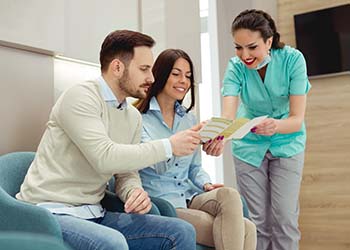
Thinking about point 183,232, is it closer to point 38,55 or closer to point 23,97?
point 23,97

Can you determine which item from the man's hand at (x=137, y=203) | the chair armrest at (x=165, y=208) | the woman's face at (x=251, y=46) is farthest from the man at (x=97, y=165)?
the woman's face at (x=251, y=46)

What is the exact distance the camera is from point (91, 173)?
5.12 feet

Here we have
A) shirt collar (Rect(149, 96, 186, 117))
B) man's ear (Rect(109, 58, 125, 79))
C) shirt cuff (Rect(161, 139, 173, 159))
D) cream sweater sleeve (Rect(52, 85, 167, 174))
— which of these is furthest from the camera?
shirt collar (Rect(149, 96, 186, 117))

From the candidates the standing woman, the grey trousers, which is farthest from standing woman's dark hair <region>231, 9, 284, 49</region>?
the grey trousers

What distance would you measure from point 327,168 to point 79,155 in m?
2.65

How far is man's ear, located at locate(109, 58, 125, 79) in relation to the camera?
5.49 ft

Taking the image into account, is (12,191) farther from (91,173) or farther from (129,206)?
(129,206)

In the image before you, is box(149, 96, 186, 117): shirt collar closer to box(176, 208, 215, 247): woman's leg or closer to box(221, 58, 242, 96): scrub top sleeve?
box(221, 58, 242, 96): scrub top sleeve

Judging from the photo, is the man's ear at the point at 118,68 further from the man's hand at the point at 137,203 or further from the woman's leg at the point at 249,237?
Result: the woman's leg at the point at 249,237

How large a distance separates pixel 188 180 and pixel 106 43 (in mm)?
814

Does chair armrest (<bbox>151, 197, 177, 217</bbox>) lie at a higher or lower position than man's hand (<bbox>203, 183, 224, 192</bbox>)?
lower

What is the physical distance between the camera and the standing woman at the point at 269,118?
2.28 m

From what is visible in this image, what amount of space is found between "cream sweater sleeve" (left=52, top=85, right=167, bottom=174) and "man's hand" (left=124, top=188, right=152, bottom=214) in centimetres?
11

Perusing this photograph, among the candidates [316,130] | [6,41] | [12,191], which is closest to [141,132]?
[12,191]
